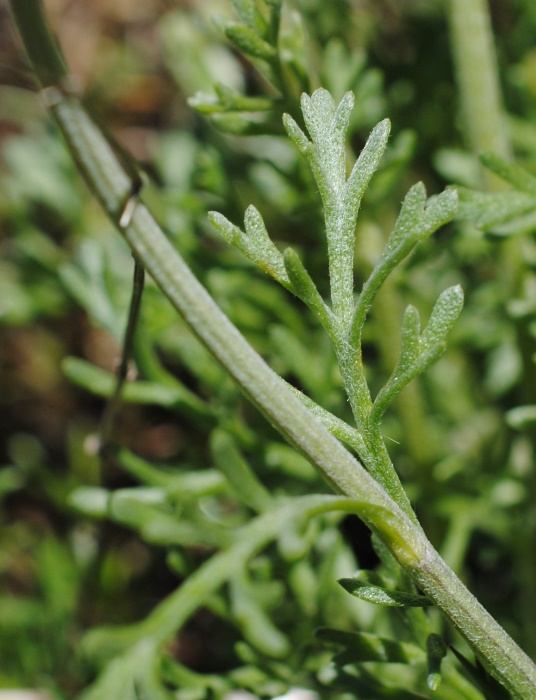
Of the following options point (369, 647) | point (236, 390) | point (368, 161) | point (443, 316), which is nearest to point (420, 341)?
point (443, 316)

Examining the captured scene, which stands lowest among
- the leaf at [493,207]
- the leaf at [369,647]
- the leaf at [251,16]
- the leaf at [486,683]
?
the leaf at [486,683]

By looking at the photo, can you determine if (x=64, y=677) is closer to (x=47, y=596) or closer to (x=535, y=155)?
(x=47, y=596)

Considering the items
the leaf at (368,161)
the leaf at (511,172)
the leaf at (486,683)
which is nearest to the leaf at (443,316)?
the leaf at (368,161)

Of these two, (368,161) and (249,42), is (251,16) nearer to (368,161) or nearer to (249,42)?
(249,42)

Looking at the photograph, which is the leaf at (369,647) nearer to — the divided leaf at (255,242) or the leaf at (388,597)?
the leaf at (388,597)

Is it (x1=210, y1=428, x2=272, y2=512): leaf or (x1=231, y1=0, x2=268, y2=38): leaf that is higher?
(x1=231, y1=0, x2=268, y2=38): leaf

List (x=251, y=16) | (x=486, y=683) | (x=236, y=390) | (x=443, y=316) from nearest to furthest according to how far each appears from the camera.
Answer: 1. (x=443, y=316)
2. (x=486, y=683)
3. (x=251, y=16)
4. (x=236, y=390)

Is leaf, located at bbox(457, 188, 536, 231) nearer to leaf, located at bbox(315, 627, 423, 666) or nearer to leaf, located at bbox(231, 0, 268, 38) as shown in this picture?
leaf, located at bbox(231, 0, 268, 38)

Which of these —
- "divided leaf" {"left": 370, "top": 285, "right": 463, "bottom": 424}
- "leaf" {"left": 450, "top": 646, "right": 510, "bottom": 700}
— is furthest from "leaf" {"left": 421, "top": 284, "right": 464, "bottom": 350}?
"leaf" {"left": 450, "top": 646, "right": 510, "bottom": 700}
